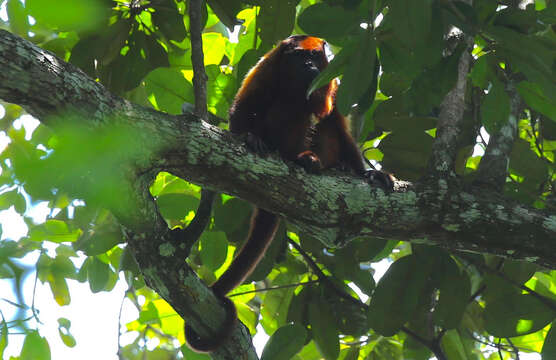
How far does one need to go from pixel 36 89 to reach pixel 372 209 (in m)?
1.09

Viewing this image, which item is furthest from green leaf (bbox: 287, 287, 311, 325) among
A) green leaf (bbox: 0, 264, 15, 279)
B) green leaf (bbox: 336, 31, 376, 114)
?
green leaf (bbox: 0, 264, 15, 279)

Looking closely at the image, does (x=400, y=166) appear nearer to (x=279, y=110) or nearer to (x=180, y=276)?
(x=279, y=110)

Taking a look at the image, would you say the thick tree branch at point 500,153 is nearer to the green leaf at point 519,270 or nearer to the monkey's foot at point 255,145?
the green leaf at point 519,270

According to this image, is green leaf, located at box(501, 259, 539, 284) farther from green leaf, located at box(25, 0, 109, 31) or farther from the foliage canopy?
green leaf, located at box(25, 0, 109, 31)

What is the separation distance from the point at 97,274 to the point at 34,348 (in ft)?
4.44

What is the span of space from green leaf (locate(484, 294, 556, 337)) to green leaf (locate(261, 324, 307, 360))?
0.81 metres

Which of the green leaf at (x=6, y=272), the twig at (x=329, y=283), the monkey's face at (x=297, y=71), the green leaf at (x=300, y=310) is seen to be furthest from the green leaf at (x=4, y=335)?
the monkey's face at (x=297, y=71)

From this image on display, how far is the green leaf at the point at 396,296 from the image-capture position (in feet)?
7.82

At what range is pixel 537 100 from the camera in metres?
2.00

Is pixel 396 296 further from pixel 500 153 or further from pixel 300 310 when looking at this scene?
pixel 500 153

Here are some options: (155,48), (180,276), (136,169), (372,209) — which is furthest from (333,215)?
(155,48)

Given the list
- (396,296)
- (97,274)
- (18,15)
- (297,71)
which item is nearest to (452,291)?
(396,296)

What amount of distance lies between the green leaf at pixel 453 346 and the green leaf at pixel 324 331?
55 cm

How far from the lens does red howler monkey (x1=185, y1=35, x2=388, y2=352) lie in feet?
8.13
